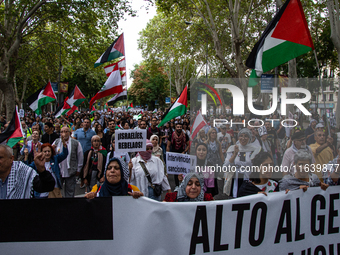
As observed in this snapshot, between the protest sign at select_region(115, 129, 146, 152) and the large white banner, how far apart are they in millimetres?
1807

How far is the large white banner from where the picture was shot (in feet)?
9.49

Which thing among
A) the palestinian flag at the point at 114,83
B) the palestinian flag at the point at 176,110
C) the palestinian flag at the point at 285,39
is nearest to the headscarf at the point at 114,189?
the palestinian flag at the point at 285,39

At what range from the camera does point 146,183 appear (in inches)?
179

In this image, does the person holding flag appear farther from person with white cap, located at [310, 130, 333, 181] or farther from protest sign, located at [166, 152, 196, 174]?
person with white cap, located at [310, 130, 333, 181]

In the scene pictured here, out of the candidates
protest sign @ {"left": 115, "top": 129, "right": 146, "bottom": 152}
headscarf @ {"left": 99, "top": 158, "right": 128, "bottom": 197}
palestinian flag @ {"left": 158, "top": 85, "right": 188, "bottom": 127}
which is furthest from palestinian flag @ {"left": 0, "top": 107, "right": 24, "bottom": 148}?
palestinian flag @ {"left": 158, "top": 85, "right": 188, "bottom": 127}

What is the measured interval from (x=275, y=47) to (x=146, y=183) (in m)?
3.37

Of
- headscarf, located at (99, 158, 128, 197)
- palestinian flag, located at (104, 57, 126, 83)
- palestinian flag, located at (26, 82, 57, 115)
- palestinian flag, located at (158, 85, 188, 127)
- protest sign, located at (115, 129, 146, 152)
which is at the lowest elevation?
headscarf, located at (99, 158, 128, 197)

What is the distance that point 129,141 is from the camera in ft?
15.7

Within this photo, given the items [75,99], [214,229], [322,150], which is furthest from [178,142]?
[75,99]

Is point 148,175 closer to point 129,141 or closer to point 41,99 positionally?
point 129,141

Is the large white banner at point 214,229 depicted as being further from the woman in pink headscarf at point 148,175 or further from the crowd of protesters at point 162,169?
the woman in pink headscarf at point 148,175

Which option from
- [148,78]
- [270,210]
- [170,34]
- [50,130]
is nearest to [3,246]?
[270,210]

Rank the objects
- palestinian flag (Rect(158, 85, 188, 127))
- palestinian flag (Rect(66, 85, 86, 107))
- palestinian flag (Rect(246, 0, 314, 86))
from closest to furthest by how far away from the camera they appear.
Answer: palestinian flag (Rect(246, 0, 314, 86)), palestinian flag (Rect(158, 85, 188, 127)), palestinian flag (Rect(66, 85, 86, 107))

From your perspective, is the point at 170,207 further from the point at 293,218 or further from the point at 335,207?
the point at 335,207
